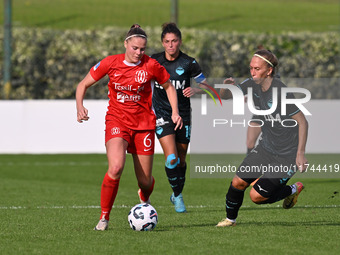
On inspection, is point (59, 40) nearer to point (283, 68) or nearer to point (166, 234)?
point (283, 68)

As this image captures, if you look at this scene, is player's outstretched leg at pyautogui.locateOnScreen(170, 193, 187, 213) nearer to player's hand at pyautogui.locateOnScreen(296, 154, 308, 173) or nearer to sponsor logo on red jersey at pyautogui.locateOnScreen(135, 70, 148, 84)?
sponsor logo on red jersey at pyautogui.locateOnScreen(135, 70, 148, 84)

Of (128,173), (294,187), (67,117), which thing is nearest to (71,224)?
(294,187)

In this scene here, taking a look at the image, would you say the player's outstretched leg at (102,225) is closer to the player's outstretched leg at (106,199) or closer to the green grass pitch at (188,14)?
the player's outstretched leg at (106,199)

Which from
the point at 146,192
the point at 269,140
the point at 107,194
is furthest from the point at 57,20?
the point at 269,140

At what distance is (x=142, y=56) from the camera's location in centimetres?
779

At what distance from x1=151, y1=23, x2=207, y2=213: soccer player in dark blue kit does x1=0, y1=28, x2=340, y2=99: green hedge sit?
31.8 feet

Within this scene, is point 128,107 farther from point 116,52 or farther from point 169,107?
point 116,52

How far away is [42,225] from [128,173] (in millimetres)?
6982

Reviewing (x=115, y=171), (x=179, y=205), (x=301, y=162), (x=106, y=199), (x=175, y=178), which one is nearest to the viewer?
(x=301, y=162)

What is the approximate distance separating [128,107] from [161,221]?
144 cm

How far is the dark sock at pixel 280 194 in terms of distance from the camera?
7.90m

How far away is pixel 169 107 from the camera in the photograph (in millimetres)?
9484

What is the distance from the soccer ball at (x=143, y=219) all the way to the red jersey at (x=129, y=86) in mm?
861

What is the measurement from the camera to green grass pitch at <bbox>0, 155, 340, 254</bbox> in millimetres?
6531
